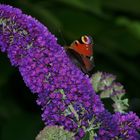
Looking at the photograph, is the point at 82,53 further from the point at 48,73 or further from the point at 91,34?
the point at 91,34

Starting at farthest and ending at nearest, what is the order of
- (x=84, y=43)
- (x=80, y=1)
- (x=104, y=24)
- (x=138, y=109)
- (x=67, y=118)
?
(x=104, y=24) → (x=80, y=1) → (x=138, y=109) → (x=84, y=43) → (x=67, y=118)

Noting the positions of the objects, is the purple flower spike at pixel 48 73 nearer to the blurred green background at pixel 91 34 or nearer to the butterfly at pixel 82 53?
the butterfly at pixel 82 53

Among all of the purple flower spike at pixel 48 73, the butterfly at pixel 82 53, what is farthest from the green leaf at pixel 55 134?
the butterfly at pixel 82 53

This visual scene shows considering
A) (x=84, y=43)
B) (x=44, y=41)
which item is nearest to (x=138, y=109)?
(x=84, y=43)

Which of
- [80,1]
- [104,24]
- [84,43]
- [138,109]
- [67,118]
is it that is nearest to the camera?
[67,118]

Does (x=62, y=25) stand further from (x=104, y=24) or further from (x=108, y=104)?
(x=108, y=104)

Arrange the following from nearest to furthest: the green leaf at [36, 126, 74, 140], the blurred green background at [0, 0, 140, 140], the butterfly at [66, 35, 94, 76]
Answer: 1. the green leaf at [36, 126, 74, 140]
2. the butterfly at [66, 35, 94, 76]
3. the blurred green background at [0, 0, 140, 140]

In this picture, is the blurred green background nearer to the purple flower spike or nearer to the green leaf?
the purple flower spike

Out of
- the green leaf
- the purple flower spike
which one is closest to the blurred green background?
the purple flower spike
